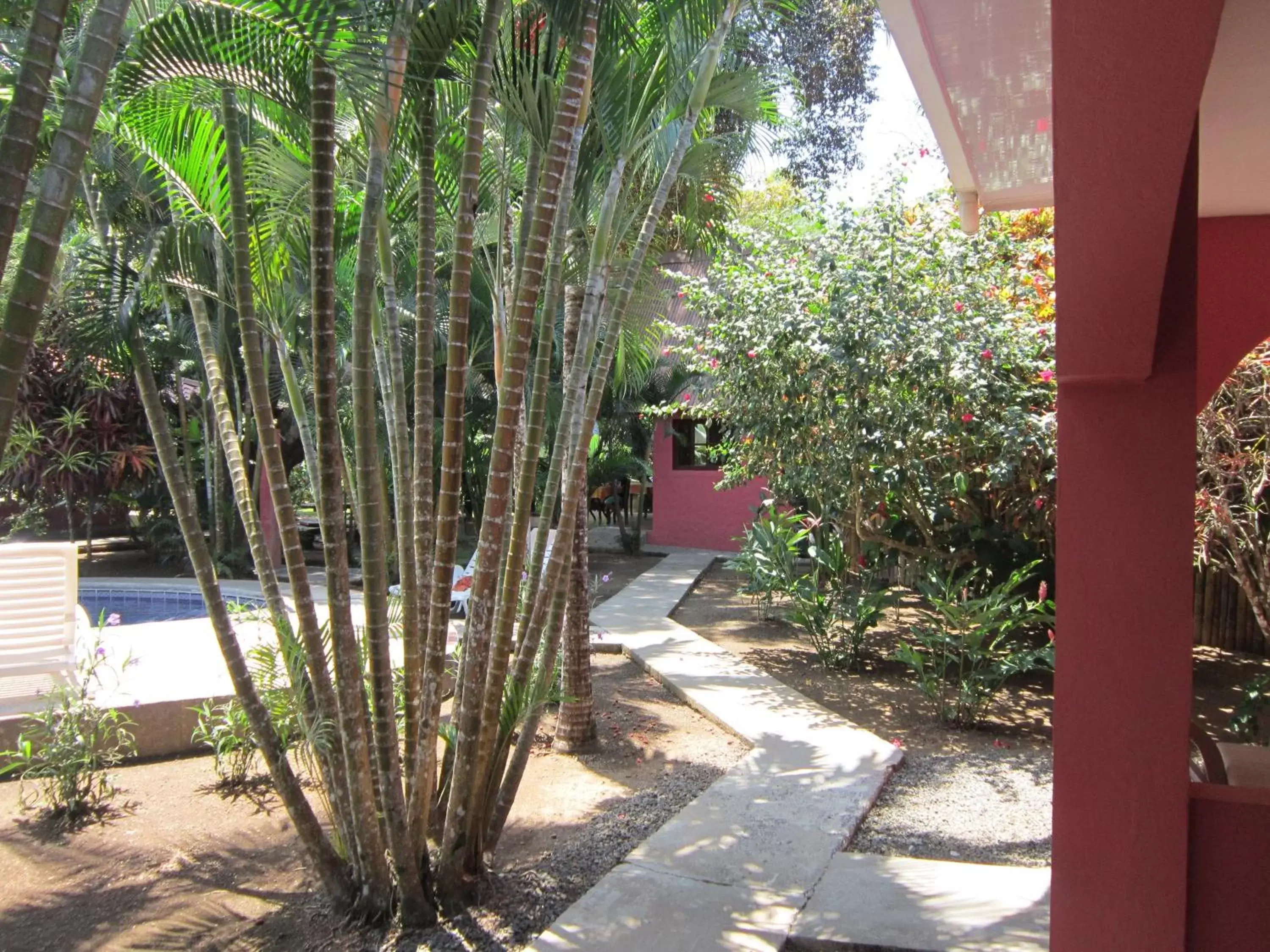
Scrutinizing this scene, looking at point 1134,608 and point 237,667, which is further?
point 237,667

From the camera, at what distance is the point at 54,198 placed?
84.3 inches

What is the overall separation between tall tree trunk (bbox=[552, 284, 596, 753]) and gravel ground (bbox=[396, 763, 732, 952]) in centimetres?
86

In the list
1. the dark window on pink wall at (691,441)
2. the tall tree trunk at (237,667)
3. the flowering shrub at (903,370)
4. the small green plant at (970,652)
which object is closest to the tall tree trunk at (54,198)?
the tall tree trunk at (237,667)

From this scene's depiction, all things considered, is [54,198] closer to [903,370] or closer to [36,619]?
[36,619]

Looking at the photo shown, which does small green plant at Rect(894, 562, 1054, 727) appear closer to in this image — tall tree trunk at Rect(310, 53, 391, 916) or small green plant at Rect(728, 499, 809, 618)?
small green plant at Rect(728, 499, 809, 618)

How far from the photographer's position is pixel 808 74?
19750 millimetres

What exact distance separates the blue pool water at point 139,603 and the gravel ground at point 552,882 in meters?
8.05

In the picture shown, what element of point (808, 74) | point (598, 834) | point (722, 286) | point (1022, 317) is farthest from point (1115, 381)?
point (808, 74)

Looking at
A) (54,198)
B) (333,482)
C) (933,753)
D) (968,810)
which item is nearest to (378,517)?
(333,482)

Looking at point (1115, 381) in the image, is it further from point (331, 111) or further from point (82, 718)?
point (82, 718)

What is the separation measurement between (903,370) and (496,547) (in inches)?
168

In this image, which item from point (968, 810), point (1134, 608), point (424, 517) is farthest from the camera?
point (968, 810)

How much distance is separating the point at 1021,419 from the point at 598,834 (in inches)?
163

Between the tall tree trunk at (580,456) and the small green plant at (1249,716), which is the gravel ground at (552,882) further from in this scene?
the small green plant at (1249,716)
